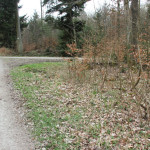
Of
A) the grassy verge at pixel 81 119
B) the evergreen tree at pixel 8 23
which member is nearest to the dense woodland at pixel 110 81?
the grassy verge at pixel 81 119

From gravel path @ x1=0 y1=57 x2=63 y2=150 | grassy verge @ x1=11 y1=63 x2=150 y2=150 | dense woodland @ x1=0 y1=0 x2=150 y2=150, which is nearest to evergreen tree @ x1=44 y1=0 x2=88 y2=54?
dense woodland @ x1=0 y1=0 x2=150 y2=150

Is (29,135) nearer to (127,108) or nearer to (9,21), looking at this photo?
(127,108)

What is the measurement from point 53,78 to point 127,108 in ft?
20.0

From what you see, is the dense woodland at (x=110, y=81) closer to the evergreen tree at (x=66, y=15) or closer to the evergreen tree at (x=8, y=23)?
the evergreen tree at (x=66, y=15)

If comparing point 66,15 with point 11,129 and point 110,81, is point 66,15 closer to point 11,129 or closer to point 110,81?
point 110,81

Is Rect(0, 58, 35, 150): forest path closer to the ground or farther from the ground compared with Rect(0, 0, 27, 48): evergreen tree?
closer to the ground

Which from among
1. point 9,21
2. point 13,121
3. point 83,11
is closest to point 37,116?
point 13,121

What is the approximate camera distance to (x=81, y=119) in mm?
6395

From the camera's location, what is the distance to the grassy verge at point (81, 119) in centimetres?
509

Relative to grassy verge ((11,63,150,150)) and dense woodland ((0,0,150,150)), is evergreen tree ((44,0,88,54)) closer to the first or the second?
dense woodland ((0,0,150,150))

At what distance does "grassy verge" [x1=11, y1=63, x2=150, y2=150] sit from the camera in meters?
5.09

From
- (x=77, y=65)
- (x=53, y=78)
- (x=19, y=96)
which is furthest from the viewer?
(x=53, y=78)

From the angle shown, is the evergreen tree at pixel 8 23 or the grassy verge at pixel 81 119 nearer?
the grassy verge at pixel 81 119

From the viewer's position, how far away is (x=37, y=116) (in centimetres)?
658
